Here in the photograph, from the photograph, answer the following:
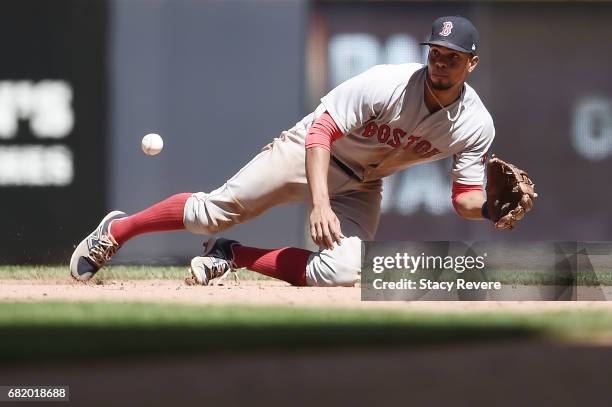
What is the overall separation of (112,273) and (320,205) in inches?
76.7

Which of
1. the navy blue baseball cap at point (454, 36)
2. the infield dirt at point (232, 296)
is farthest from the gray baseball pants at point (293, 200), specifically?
the navy blue baseball cap at point (454, 36)

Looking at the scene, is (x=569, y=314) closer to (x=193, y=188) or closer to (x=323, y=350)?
(x=323, y=350)

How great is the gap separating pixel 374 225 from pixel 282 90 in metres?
2.02

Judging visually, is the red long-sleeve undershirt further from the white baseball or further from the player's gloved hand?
the white baseball

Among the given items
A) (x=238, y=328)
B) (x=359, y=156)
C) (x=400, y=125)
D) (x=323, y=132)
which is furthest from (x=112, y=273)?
(x=238, y=328)

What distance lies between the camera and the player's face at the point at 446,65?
3910mm

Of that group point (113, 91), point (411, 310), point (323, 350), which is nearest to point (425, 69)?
point (411, 310)

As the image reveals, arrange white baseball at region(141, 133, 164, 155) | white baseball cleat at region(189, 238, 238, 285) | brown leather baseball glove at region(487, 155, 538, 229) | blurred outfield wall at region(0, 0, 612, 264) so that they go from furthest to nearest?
blurred outfield wall at region(0, 0, 612, 264) < white baseball at region(141, 133, 164, 155) < white baseball cleat at region(189, 238, 238, 285) < brown leather baseball glove at region(487, 155, 538, 229)

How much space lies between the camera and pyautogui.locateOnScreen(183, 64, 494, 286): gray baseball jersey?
13.4 feet

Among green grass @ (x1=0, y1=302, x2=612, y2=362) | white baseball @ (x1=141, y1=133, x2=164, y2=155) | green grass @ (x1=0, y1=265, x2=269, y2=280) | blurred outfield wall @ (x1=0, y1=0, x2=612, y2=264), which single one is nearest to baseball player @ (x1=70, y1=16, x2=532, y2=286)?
green grass @ (x1=0, y1=265, x2=269, y2=280)

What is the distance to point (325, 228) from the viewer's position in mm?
3711

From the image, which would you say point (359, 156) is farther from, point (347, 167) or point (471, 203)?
point (471, 203)

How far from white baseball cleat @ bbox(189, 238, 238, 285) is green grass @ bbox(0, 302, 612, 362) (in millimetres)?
1063

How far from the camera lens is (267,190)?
14.4 ft
